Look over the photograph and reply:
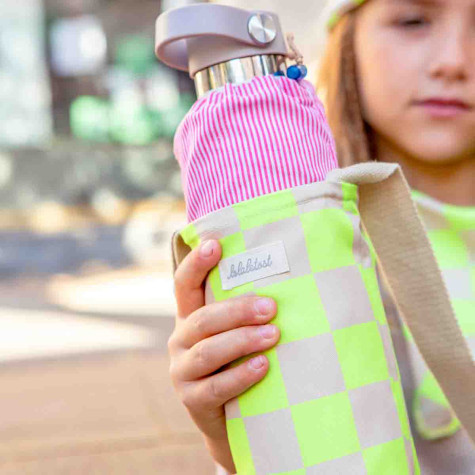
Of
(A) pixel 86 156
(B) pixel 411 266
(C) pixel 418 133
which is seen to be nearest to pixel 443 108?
Answer: (C) pixel 418 133

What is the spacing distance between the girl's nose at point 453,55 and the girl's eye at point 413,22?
3 cm

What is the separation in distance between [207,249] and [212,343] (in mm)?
105

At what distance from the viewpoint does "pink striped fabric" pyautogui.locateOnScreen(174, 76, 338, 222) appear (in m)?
0.53

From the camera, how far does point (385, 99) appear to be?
87 centimetres

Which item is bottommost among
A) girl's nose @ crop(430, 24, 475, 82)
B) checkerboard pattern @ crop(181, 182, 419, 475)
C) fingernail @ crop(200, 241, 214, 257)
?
checkerboard pattern @ crop(181, 182, 419, 475)

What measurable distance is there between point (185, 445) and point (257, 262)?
1314mm

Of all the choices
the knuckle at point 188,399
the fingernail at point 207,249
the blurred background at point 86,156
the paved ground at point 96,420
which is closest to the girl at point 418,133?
the knuckle at point 188,399

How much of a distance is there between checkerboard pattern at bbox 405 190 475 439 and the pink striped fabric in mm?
354

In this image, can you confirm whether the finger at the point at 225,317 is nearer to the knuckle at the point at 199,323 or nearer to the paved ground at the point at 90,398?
the knuckle at the point at 199,323

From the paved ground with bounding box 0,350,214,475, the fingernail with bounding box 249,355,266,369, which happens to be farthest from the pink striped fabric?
the paved ground with bounding box 0,350,214,475

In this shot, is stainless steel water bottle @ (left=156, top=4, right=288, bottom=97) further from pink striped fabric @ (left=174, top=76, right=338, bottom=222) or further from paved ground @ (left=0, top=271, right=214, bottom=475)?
paved ground @ (left=0, top=271, right=214, bottom=475)

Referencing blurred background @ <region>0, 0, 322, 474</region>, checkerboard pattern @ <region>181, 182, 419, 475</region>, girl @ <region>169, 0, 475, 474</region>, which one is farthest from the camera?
blurred background @ <region>0, 0, 322, 474</region>

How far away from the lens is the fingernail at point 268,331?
0.52 m

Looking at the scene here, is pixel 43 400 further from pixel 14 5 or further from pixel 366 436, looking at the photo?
pixel 14 5
